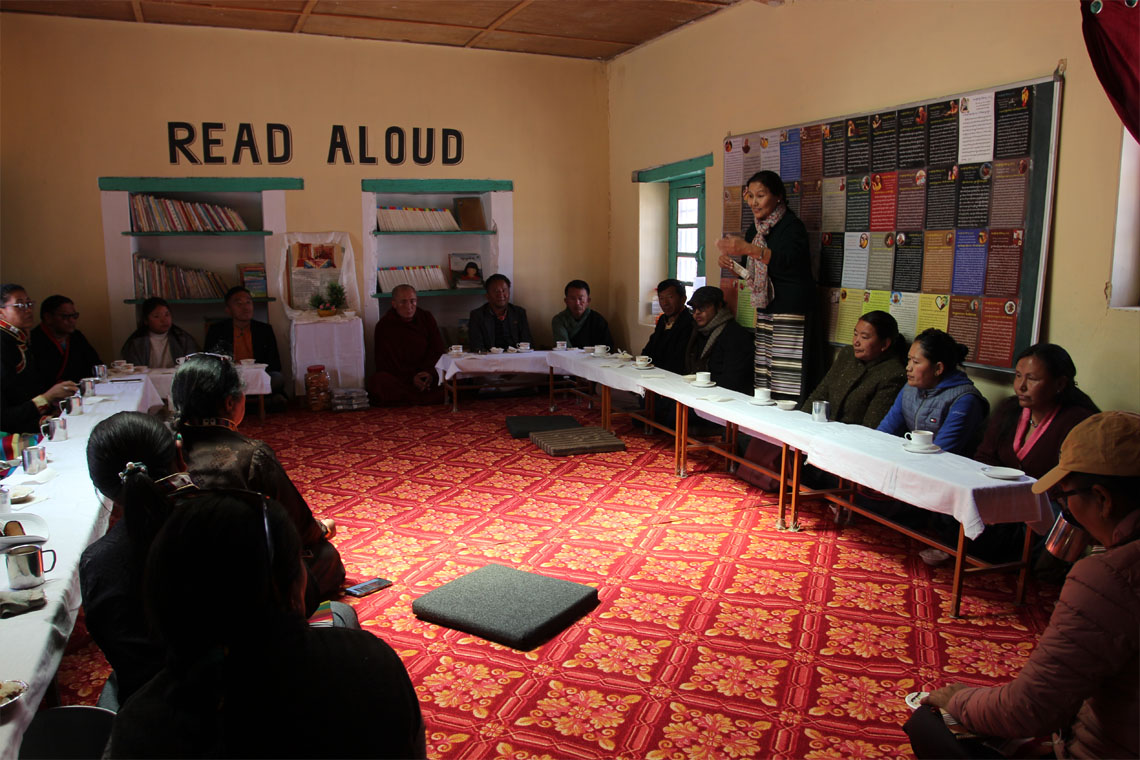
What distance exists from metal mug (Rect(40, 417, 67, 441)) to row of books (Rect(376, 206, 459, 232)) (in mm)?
4352

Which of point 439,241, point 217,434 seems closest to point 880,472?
point 217,434

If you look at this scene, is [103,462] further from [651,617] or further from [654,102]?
[654,102]

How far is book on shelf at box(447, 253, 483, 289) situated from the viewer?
838cm

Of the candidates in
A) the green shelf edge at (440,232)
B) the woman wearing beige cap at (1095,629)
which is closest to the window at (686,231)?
the green shelf edge at (440,232)

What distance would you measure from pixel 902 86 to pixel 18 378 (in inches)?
218

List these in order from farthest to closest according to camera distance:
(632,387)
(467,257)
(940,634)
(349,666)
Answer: (467,257) < (632,387) < (940,634) < (349,666)

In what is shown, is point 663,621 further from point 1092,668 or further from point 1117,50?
point 1117,50

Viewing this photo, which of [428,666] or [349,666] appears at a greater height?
[349,666]

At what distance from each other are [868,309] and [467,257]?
4.50 metres

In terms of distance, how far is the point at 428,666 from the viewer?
2945 mm

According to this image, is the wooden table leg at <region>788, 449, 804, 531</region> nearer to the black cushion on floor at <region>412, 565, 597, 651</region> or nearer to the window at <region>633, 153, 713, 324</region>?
the black cushion on floor at <region>412, 565, 597, 651</region>

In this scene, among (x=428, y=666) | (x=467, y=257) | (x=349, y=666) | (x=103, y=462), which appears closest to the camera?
(x=349, y=666)

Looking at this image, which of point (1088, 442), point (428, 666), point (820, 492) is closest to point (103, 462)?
point (428, 666)

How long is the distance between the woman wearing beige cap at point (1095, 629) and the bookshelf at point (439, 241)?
6939 millimetres
